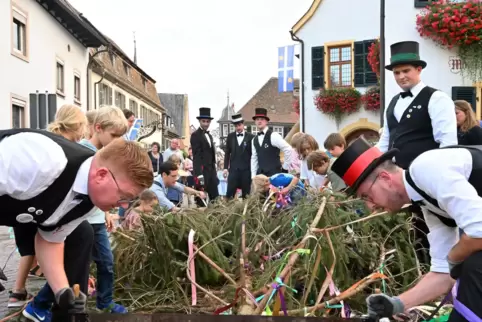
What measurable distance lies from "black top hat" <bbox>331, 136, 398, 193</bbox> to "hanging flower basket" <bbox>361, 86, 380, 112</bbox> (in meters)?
17.4

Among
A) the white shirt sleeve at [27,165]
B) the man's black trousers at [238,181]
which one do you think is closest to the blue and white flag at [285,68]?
the man's black trousers at [238,181]

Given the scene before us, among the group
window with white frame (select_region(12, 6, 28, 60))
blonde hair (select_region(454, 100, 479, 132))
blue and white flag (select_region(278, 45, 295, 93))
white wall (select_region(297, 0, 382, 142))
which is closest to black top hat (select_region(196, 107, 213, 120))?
blonde hair (select_region(454, 100, 479, 132))

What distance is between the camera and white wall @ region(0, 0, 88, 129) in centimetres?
1570

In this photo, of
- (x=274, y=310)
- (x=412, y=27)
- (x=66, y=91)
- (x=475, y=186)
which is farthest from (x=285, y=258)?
(x=66, y=91)

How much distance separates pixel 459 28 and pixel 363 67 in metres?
3.59

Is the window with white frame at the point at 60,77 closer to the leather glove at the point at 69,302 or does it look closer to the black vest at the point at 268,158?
the black vest at the point at 268,158

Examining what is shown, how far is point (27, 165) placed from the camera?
2260 mm

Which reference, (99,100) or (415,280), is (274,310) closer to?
(415,280)

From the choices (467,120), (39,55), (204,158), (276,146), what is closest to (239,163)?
(204,158)

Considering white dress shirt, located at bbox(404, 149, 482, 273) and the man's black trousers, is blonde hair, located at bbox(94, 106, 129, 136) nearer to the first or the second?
white dress shirt, located at bbox(404, 149, 482, 273)

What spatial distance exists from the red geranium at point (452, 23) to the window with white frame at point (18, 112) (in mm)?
11860

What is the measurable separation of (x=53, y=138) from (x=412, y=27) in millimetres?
17442

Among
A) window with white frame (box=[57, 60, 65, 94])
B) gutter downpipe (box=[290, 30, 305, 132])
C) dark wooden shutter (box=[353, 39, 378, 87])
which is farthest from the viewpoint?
window with white frame (box=[57, 60, 65, 94])

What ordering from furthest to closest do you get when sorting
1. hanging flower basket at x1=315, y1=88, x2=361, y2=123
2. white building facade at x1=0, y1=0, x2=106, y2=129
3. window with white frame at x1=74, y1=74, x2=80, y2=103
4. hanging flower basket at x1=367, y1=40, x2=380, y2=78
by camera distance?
window with white frame at x1=74, y1=74, x2=80, y2=103 → hanging flower basket at x1=315, y1=88, x2=361, y2=123 → hanging flower basket at x1=367, y1=40, x2=380, y2=78 → white building facade at x1=0, y1=0, x2=106, y2=129
